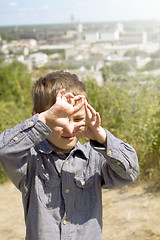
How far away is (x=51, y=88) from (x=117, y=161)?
429 mm

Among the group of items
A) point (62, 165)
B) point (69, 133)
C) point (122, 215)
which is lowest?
point (122, 215)

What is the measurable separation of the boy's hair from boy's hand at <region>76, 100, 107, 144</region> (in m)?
0.22

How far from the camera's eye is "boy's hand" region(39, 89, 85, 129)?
1134 mm

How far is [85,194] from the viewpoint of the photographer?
1.34 meters

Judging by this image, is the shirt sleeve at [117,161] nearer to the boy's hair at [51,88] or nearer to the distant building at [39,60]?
the boy's hair at [51,88]

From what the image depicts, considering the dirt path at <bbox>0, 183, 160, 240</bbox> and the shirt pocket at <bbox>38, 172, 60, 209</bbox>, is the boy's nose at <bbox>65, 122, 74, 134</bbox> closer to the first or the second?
the shirt pocket at <bbox>38, 172, 60, 209</bbox>

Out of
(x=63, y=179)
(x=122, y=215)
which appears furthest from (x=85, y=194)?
(x=122, y=215)

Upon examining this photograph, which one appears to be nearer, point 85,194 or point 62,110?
point 62,110

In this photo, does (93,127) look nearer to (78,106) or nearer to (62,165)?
(78,106)

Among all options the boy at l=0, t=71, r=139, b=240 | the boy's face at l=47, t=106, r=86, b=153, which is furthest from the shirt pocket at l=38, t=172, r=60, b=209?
the boy's face at l=47, t=106, r=86, b=153

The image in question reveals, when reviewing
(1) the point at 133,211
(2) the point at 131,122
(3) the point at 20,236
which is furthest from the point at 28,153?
(2) the point at 131,122

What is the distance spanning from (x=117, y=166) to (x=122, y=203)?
1727 mm

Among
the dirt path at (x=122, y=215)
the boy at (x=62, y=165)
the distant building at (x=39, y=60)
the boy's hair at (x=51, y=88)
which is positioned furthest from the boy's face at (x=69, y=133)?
the distant building at (x=39, y=60)

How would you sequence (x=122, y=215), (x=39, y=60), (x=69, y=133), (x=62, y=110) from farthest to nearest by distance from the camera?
(x=39, y=60) → (x=122, y=215) → (x=69, y=133) → (x=62, y=110)
